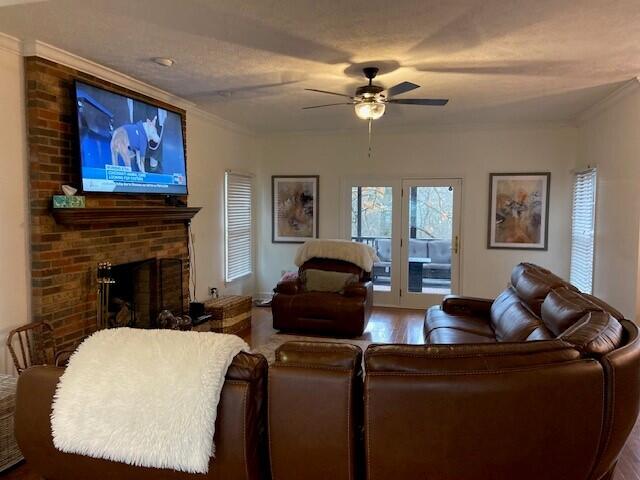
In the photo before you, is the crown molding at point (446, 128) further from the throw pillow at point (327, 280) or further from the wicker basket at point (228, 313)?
the wicker basket at point (228, 313)

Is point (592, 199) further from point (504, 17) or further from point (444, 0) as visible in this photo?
point (444, 0)

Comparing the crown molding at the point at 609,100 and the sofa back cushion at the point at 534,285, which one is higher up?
the crown molding at the point at 609,100

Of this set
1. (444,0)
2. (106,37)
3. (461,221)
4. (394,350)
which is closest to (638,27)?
(444,0)

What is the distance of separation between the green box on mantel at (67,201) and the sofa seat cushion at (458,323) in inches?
114

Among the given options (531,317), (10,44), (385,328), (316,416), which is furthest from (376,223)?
(316,416)

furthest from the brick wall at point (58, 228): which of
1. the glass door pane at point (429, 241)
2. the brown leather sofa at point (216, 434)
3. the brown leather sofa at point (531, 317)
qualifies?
the glass door pane at point (429, 241)

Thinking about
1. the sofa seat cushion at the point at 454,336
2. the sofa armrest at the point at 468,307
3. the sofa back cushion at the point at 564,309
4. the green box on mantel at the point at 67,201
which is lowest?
the sofa seat cushion at the point at 454,336

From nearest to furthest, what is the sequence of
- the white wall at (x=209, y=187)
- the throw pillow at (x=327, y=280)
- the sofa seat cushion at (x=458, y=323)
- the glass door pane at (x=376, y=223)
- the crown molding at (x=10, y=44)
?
1. the crown molding at (x=10, y=44)
2. the sofa seat cushion at (x=458, y=323)
3. the white wall at (x=209, y=187)
4. the throw pillow at (x=327, y=280)
5. the glass door pane at (x=376, y=223)

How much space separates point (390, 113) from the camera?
5.44 meters

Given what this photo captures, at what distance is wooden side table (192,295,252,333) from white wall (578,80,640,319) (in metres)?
3.80

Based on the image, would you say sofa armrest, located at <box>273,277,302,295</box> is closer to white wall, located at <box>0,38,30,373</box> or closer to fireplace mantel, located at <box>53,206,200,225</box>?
fireplace mantel, located at <box>53,206,200,225</box>

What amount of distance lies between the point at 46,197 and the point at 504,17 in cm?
319

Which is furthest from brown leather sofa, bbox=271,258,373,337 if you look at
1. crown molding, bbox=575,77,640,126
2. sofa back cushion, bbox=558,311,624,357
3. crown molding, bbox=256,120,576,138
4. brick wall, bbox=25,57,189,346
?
crown molding, bbox=575,77,640,126

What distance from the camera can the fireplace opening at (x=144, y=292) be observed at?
13.6 ft
